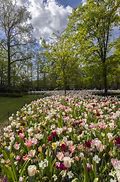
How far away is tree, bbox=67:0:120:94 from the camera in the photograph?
93.6 feet

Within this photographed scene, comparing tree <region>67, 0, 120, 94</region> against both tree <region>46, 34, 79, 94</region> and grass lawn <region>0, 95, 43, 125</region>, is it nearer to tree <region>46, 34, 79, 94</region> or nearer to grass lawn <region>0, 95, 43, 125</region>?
tree <region>46, 34, 79, 94</region>

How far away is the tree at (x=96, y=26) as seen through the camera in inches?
1123

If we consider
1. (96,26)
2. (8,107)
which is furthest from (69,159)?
(96,26)

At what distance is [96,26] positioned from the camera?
2895cm

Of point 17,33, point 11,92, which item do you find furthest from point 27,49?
point 11,92

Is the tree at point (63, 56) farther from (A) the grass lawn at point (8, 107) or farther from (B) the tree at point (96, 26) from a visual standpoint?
(A) the grass lawn at point (8, 107)

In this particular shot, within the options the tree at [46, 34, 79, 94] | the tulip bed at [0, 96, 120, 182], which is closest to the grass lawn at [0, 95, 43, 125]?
the tree at [46, 34, 79, 94]

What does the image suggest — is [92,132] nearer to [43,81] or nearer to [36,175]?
[36,175]

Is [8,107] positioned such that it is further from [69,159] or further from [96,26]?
[69,159]

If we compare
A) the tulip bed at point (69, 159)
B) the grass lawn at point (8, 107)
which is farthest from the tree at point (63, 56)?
the tulip bed at point (69, 159)

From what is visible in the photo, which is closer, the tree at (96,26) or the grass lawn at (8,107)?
the grass lawn at (8,107)

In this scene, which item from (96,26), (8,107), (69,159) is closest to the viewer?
(69,159)

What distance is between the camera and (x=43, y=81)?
269 ft

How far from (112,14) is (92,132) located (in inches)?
968
